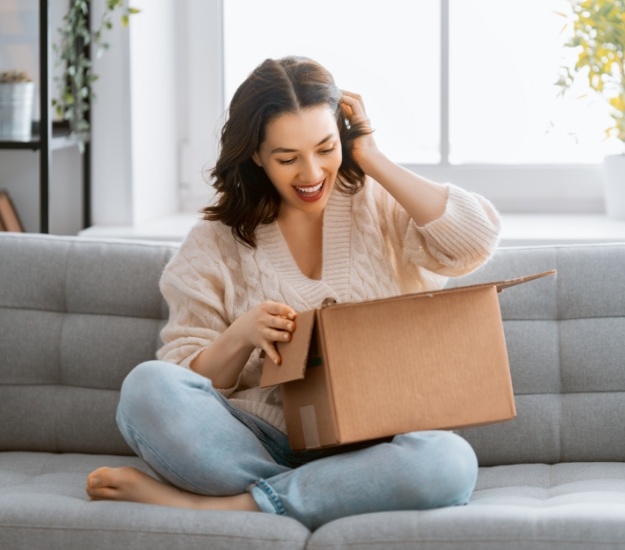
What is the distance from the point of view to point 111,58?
2826mm

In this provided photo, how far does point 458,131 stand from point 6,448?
146cm

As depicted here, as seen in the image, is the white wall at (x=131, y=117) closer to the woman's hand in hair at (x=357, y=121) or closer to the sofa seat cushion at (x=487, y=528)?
the woman's hand in hair at (x=357, y=121)

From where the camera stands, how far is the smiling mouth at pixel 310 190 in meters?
1.98

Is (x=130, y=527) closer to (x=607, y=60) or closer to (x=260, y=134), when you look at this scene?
(x=260, y=134)

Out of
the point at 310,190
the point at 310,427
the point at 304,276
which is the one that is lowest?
the point at 310,427

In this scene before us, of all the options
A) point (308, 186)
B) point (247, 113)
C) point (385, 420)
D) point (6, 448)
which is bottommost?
point (6, 448)

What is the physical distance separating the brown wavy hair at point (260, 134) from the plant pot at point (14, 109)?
0.79m

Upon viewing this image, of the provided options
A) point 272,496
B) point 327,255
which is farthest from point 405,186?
point 272,496

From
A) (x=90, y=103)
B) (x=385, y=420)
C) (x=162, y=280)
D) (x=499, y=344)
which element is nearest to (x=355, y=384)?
(x=385, y=420)

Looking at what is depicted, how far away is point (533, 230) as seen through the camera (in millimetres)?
2746

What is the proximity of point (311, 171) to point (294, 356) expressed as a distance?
0.36 metres

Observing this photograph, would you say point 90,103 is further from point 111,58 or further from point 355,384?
point 355,384

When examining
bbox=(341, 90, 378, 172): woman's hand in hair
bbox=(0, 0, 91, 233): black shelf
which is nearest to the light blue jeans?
bbox=(341, 90, 378, 172): woman's hand in hair

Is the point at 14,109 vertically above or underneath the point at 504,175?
above
